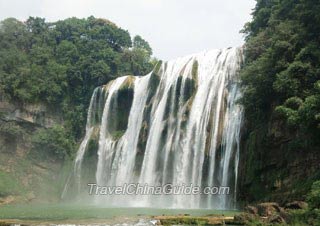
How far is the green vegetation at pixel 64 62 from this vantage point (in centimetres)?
4425

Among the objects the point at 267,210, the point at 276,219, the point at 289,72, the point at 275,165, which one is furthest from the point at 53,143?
the point at 276,219

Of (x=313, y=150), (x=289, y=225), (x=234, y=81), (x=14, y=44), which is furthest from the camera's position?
(x=14, y=44)

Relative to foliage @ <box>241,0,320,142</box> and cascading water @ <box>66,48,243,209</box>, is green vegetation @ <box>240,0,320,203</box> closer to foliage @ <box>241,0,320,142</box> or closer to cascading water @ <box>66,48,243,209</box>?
foliage @ <box>241,0,320,142</box>

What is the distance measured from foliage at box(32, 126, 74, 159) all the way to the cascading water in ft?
8.42

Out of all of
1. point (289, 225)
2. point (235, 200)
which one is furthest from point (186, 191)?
point (289, 225)

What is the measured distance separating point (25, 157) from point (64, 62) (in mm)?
10984

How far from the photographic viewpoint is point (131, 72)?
50.9 metres

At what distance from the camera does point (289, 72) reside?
68.3ft

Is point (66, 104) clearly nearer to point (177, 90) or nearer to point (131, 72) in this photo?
point (131, 72)

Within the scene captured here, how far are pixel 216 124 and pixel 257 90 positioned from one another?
18.2 feet

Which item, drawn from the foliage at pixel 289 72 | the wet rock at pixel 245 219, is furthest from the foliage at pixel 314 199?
the foliage at pixel 289 72

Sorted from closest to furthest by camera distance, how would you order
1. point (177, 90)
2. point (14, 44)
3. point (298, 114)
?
point (298, 114)
point (177, 90)
point (14, 44)

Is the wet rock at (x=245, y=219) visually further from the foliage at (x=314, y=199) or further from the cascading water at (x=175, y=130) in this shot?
the cascading water at (x=175, y=130)

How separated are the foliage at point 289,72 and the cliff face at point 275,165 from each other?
0.79 meters
